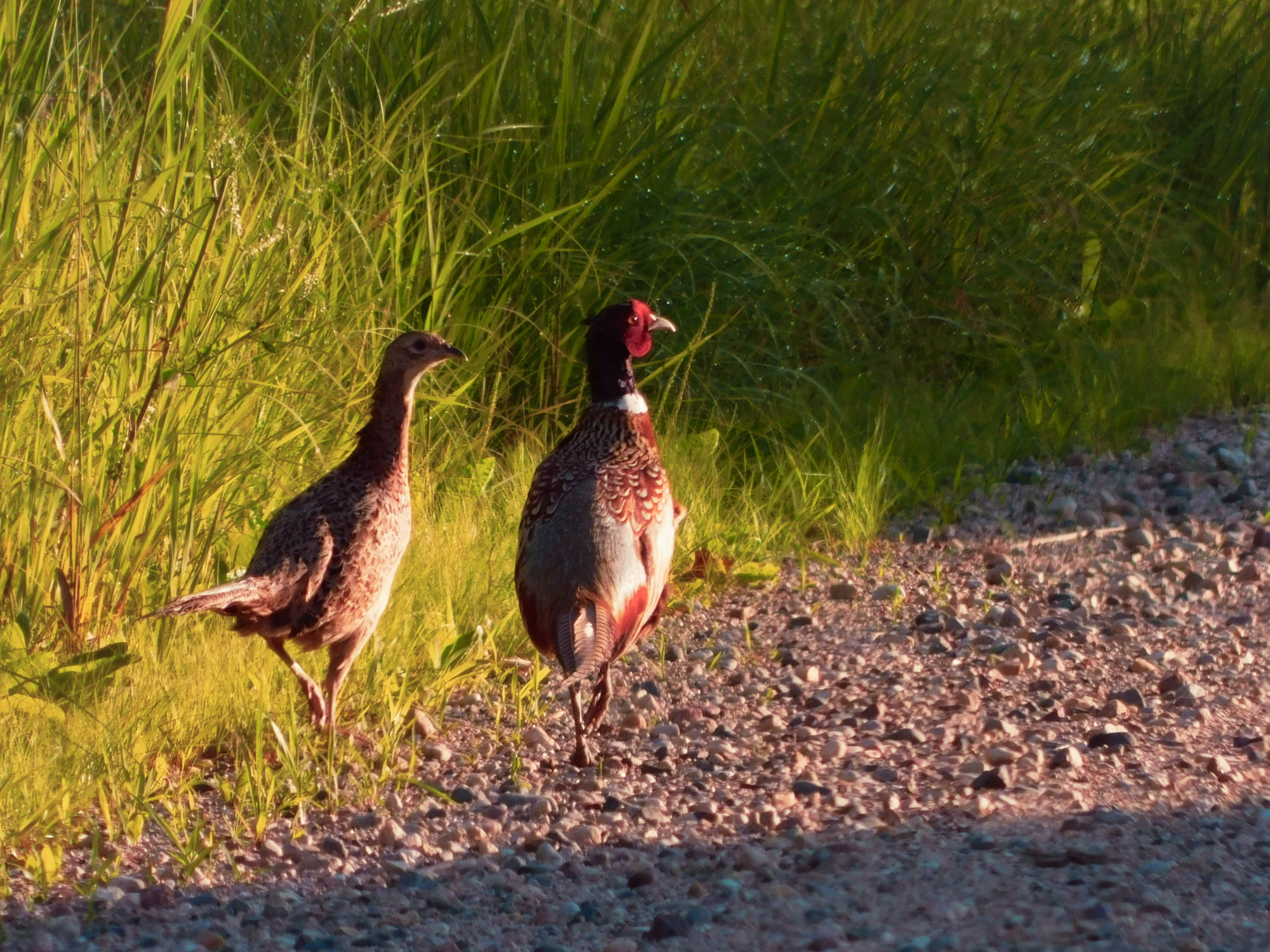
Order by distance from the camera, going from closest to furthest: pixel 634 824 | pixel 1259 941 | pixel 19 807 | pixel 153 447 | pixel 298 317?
pixel 1259 941
pixel 19 807
pixel 634 824
pixel 153 447
pixel 298 317

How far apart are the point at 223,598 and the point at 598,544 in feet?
3.37

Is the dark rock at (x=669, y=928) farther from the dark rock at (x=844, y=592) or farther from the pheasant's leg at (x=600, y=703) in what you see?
the dark rock at (x=844, y=592)

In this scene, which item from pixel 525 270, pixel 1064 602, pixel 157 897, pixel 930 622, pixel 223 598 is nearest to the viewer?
pixel 157 897

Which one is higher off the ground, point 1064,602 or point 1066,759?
→ point 1064,602

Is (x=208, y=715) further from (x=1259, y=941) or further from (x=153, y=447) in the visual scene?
(x=1259, y=941)

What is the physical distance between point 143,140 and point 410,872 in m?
2.45

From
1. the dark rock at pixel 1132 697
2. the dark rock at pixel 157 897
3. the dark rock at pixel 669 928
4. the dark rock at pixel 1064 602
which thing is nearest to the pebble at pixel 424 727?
the dark rock at pixel 157 897

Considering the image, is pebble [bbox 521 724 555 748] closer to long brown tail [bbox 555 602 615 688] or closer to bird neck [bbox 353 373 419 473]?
long brown tail [bbox 555 602 615 688]

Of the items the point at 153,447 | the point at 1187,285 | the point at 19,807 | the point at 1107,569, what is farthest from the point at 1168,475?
the point at 19,807

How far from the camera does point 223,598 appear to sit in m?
4.26

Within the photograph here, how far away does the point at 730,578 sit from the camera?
6.06 metres

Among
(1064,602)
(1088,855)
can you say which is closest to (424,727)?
(1088,855)

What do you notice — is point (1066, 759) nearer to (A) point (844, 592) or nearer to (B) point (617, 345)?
(A) point (844, 592)

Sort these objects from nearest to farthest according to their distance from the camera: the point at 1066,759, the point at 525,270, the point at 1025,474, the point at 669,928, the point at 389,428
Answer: the point at 669,928 → the point at 1066,759 → the point at 389,428 → the point at 525,270 → the point at 1025,474
